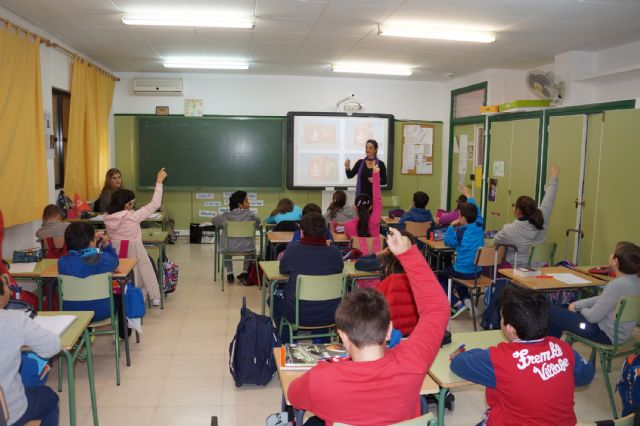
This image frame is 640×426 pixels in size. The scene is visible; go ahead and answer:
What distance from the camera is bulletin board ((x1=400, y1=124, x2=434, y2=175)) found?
9.91m

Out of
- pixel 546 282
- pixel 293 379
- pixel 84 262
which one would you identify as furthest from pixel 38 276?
pixel 546 282

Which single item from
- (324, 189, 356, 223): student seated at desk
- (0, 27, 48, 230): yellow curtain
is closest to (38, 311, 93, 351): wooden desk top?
(0, 27, 48, 230): yellow curtain

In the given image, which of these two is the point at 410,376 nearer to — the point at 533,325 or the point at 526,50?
the point at 533,325

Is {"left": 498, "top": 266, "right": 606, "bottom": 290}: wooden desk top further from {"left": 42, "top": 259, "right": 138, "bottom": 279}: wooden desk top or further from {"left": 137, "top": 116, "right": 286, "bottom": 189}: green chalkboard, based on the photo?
{"left": 137, "top": 116, "right": 286, "bottom": 189}: green chalkboard

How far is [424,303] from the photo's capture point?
1.76 metres

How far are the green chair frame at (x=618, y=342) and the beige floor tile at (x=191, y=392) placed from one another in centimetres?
251

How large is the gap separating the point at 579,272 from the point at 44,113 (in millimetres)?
6049

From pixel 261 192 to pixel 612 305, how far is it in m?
7.07

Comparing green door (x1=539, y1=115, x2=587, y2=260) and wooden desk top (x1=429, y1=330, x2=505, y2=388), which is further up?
green door (x1=539, y1=115, x2=587, y2=260)

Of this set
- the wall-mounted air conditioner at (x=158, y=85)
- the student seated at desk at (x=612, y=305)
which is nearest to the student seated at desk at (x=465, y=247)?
the student seated at desk at (x=612, y=305)

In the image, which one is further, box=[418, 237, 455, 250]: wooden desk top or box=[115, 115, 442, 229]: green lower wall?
box=[115, 115, 442, 229]: green lower wall

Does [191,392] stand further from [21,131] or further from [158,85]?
[158,85]

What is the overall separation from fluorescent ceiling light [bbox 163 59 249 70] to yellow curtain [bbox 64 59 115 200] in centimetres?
115

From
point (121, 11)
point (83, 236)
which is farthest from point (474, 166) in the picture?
point (83, 236)
